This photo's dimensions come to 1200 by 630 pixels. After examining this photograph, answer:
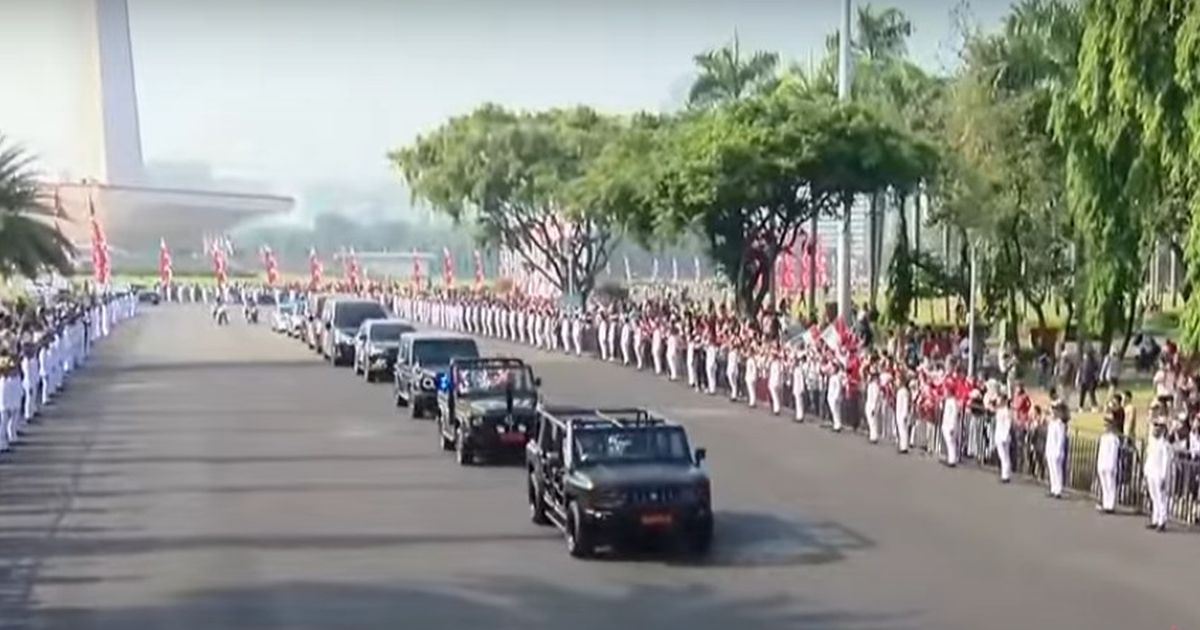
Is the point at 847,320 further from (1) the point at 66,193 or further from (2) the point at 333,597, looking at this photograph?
(1) the point at 66,193

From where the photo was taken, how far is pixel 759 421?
38.5 metres

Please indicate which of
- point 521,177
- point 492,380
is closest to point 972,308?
point 492,380

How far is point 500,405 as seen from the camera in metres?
30.4

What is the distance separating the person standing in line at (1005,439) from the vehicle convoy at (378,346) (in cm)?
2151

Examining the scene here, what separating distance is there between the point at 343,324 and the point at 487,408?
1083 inches

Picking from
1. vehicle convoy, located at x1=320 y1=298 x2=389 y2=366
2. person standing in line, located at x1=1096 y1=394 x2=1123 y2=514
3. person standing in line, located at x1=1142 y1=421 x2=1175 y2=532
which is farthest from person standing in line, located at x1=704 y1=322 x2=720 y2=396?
person standing in line, located at x1=1142 y1=421 x2=1175 y2=532

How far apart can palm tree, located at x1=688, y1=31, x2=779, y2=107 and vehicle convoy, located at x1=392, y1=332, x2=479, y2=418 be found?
32216mm

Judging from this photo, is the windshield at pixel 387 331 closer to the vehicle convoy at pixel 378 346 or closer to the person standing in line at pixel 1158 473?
Answer: the vehicle convoy at pixel 378 346

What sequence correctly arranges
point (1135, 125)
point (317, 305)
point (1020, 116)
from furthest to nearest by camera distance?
point (317, 305)
point (1020, 116)
point (1135, 125)

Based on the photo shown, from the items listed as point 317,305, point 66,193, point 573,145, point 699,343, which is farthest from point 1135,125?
point 66,193

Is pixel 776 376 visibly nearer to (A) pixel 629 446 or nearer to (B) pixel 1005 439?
(B) pixel 1005 439

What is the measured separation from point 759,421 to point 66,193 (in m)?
111

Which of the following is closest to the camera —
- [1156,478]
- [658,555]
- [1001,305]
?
[658,555]

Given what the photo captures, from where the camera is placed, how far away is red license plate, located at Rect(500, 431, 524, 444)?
3005cm
